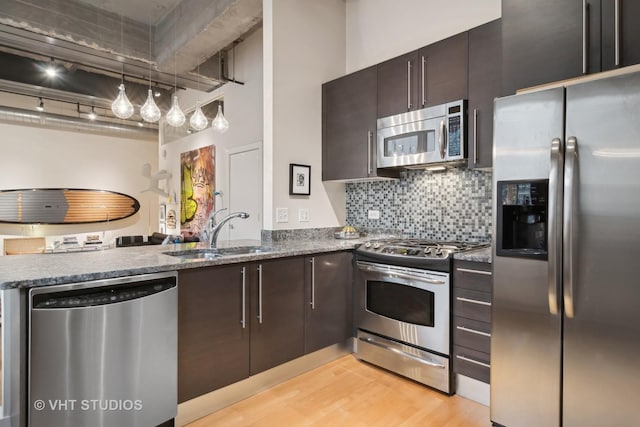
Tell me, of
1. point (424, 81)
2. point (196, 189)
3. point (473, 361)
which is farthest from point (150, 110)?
point (473, 361)

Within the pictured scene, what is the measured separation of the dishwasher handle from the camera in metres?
1.45

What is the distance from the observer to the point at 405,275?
239 cm

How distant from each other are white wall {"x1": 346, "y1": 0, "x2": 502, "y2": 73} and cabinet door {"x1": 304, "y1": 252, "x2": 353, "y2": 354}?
1970 mm

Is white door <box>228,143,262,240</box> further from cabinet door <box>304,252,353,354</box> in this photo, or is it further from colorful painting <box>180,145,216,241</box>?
cabinet door <box>304,252,353,354</box>

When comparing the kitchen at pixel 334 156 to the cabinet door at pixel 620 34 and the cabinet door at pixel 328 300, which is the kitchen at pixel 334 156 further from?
the cabinet door at pixel 620 34

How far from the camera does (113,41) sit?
4.07 m

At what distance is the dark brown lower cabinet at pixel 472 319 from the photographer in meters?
2.03

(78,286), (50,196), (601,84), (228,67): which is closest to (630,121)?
(601,84)

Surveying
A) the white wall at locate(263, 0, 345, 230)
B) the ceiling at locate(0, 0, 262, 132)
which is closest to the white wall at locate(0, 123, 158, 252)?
the ceiling at locate(0, 0, 262, 132)

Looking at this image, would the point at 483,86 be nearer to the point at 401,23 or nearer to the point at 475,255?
the point at 475,255

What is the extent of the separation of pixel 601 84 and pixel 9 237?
26.4ft

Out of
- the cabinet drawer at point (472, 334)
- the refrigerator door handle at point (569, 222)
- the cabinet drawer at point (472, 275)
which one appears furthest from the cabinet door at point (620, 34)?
the cabinet drawer at point (472, 334)

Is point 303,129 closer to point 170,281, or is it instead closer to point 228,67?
point 170,281

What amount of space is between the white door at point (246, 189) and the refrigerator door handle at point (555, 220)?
340 centimetres
